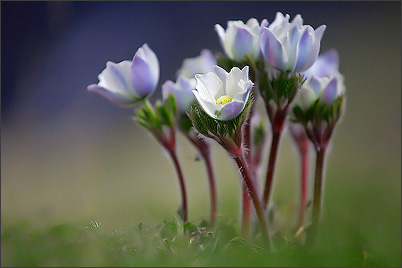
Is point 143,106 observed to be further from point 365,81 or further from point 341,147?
point 365,81

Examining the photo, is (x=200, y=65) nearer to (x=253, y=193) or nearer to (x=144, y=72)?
(x=144, y=72)

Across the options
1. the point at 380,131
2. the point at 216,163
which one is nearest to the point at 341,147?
the point at 380,131

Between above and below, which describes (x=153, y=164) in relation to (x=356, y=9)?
below

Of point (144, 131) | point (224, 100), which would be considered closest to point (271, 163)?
point (224, 100)

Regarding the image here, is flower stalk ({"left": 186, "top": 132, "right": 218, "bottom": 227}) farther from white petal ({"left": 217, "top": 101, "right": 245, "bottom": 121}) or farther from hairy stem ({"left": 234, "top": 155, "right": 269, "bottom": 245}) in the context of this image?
white petal ({"left": 217, "top": 101, "right": 245, "bottom": 121})

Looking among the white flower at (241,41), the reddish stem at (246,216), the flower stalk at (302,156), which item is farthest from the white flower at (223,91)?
the flower stalk at (302,156)

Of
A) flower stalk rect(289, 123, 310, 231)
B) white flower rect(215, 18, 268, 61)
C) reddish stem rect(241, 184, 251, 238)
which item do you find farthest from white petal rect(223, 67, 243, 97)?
flower stalk rect(289, 123, 310, 231)
